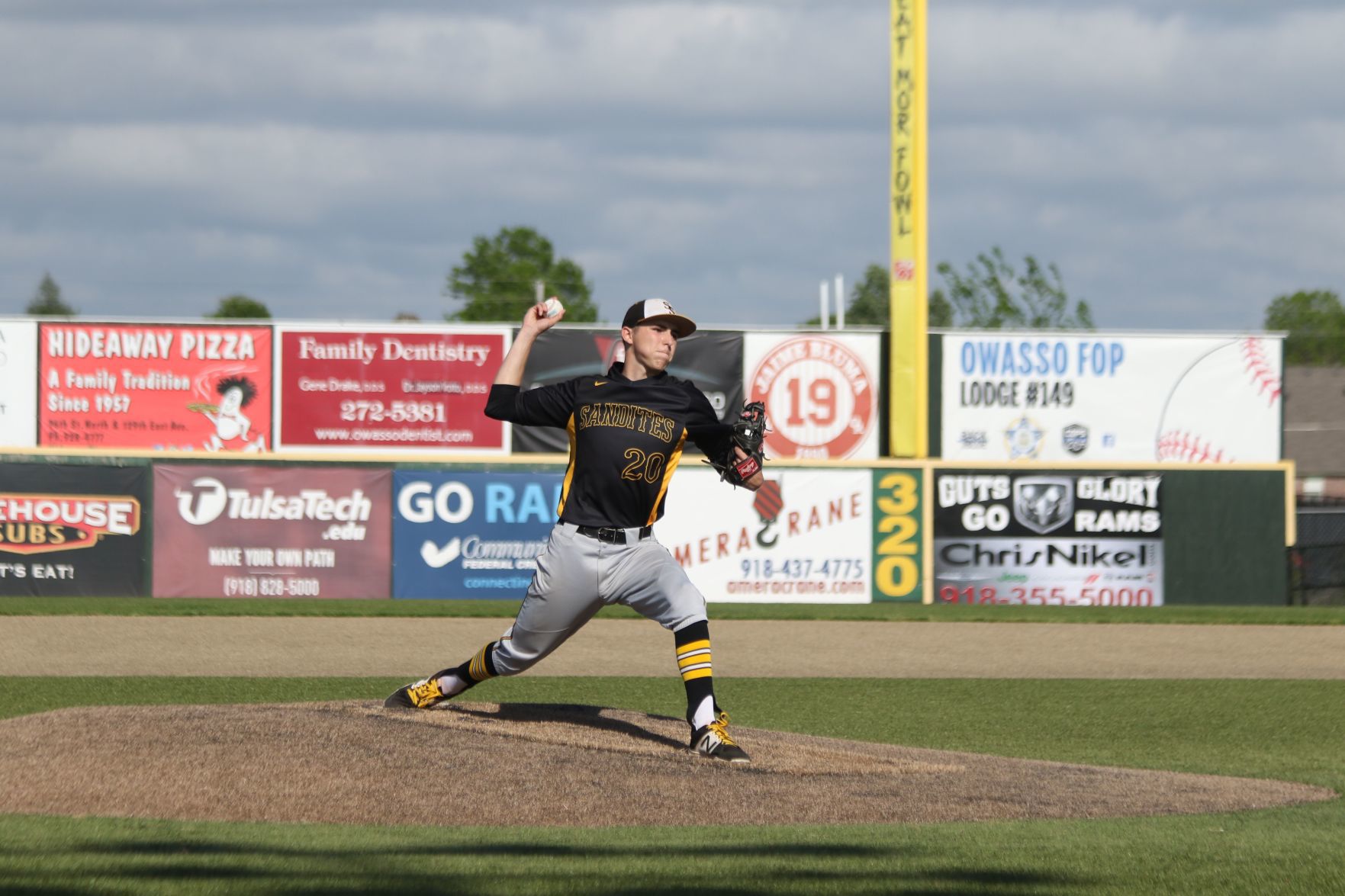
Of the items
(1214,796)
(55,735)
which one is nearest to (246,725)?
(55,735)

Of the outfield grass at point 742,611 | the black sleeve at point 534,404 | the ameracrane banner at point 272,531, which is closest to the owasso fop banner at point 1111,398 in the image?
the outfield grass at point 742,611

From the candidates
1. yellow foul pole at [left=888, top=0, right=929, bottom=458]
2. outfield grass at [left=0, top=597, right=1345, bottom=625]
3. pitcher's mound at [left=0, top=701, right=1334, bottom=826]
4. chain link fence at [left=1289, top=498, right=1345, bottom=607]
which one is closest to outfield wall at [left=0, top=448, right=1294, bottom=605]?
outfield grass at [left=0, top=597, right=1345, bottom=625]

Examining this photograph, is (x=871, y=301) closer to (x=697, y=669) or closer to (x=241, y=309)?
(x=241, y=309)

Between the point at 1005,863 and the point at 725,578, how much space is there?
13852 millimetres

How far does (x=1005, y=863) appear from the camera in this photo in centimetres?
489

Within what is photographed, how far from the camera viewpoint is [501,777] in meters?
6.35

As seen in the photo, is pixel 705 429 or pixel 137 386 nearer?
pixel 705 429

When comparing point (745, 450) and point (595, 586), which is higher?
point (745, 450)

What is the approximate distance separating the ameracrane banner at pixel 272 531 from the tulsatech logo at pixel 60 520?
0.42 metres

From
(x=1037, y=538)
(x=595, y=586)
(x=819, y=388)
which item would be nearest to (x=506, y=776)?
(x=595, y=586)

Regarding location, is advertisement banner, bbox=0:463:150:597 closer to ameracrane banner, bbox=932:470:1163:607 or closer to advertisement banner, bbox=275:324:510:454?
advertisement banner, bbox=275:324:510:454

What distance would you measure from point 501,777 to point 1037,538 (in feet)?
44.4

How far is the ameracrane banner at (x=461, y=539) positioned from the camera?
18.5m

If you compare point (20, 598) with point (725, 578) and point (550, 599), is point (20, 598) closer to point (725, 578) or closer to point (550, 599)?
point (725, 578)
